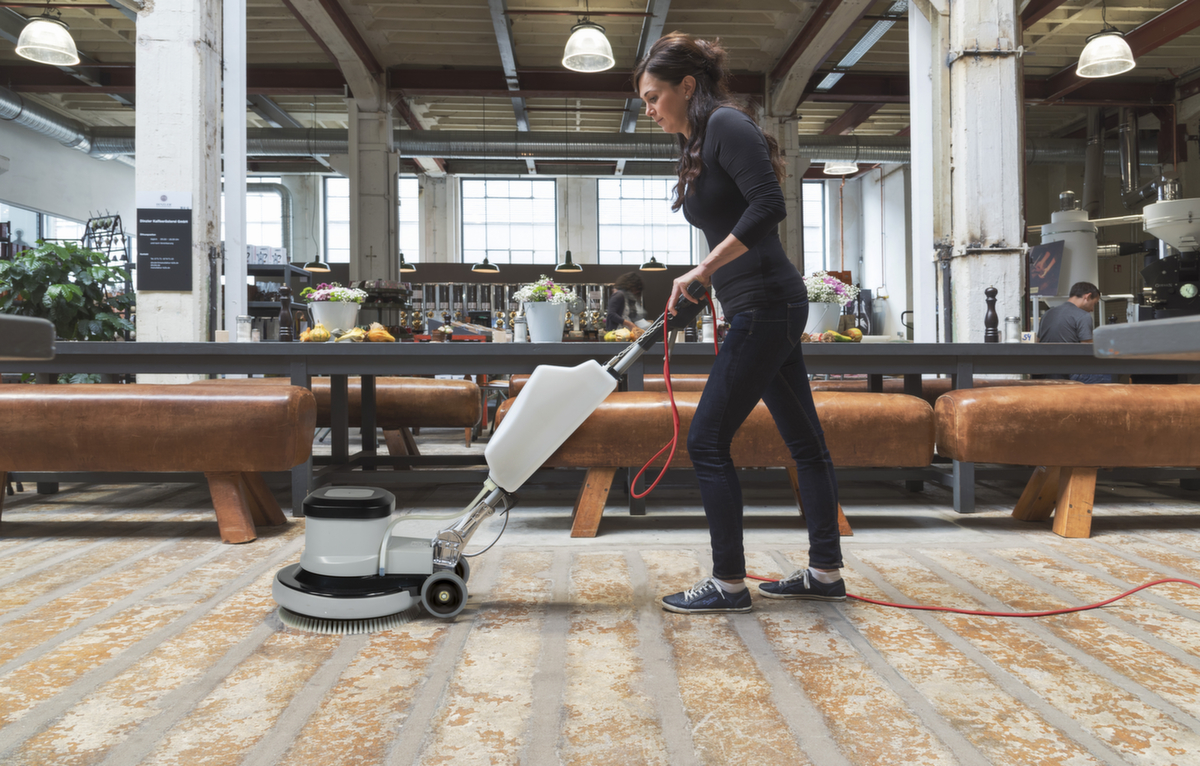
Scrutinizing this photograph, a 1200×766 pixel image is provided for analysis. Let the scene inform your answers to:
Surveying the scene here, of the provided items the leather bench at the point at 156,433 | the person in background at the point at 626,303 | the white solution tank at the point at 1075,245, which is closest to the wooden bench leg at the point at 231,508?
the leather bench at the point at 156,433

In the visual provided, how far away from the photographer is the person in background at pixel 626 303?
6.63 metres

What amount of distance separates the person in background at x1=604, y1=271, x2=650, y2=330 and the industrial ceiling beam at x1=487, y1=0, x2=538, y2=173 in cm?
368

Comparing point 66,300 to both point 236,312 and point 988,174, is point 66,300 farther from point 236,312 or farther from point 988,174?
point 988,174

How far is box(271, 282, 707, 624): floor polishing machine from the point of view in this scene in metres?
1.76

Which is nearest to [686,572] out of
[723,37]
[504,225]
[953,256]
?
[953,256]

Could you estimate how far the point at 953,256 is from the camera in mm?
5027

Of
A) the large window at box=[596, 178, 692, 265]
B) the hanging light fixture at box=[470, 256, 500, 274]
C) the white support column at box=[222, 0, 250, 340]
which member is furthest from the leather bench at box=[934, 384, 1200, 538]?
the large window at box=[596, 178, 692, 265]

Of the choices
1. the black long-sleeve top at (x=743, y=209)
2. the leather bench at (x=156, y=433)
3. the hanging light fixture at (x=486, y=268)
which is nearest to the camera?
the black long-sleeve top at (x=743, y=209)

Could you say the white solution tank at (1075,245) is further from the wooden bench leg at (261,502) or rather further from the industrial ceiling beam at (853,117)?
the wooden bench leg at (261,502)

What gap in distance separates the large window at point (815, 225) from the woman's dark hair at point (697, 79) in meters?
17.4

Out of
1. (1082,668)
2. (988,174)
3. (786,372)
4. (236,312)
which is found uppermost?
(988,174)

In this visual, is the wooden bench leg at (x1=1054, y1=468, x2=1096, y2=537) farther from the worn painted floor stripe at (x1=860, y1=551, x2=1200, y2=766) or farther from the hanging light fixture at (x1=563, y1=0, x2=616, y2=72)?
the hanging light fixture at (x1=563, y1=0, x2=616, y2=72)

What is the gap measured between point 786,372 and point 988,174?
12.3ft

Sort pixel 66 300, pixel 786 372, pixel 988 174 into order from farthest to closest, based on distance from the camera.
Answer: pixel 988 174
pixel 66 300
pixel 786 372
